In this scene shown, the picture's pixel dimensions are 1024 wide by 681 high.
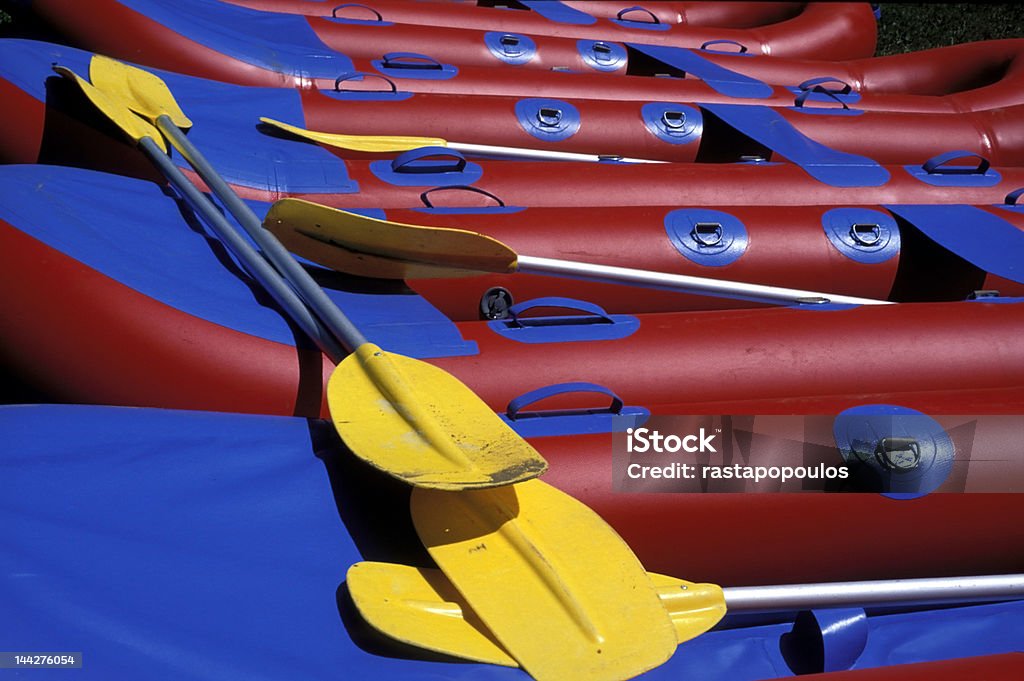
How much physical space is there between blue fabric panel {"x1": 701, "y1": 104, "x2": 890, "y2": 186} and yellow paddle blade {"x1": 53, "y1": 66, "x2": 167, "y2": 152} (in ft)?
5.67

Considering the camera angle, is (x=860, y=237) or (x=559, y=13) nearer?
(x=860, y=237)

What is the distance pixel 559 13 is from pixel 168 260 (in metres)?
2.77

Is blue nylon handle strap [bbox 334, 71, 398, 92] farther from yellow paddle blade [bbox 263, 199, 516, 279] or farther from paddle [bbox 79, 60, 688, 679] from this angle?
paddle [bbox 79, 60, 688, 679]

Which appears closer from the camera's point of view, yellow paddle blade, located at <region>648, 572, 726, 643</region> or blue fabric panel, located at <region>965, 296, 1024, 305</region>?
yellow paddle blade, located at <region>648, 572, 726, 643</region>

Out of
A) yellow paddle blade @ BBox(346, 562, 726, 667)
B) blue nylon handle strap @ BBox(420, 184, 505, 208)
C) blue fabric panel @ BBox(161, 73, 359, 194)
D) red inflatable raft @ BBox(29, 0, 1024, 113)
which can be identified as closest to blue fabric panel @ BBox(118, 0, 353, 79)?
red inflatable raft @ BBox(29, 0, 1024, 113)

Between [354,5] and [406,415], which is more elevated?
[354,5]

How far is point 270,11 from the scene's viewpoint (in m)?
3.95

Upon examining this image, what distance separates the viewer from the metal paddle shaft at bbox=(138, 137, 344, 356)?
1.96m

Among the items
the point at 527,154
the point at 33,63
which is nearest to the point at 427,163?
the point at 527,154

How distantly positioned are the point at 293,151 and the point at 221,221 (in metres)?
0.64

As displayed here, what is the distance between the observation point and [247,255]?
7.02ft

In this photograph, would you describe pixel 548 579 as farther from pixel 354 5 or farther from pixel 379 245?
pixel 354 5

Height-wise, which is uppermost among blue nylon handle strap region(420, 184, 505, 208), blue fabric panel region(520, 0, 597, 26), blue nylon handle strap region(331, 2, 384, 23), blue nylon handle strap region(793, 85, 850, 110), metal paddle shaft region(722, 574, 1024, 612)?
blue fabric panel region(520, 0, 597, 26)

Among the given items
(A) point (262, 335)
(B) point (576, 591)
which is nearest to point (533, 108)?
(A) point (262, 335)
